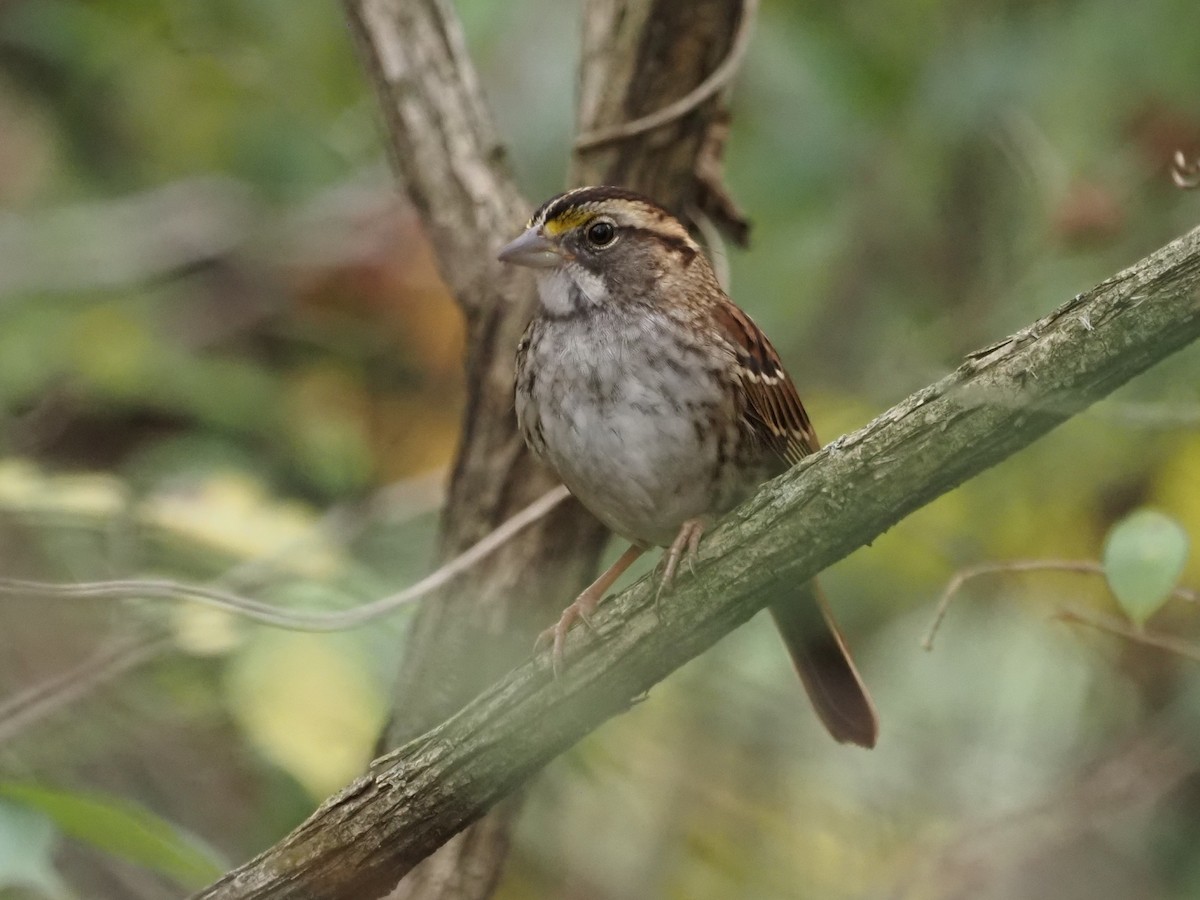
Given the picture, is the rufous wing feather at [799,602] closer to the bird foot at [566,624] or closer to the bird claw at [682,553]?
the bird claw at [682,553]

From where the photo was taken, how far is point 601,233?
3.07 m

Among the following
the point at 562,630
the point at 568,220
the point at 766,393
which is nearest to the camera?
the point at 562,630

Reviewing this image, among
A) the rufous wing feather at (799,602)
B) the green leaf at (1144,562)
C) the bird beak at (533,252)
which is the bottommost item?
the green leaf at (1144,562)

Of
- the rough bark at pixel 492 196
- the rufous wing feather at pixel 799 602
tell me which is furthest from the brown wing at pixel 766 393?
the rough bark at pixel 492 196

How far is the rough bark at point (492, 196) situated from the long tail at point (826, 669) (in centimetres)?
46

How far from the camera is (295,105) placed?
512cm

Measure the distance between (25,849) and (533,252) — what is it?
1437 mm

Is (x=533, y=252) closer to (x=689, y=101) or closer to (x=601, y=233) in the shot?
(x=601, y=233)

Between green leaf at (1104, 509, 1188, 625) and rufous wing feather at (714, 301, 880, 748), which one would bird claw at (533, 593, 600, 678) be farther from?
green leaf at (1104, 509, 1188, 625)

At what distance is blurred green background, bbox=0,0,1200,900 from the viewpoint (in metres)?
4.16

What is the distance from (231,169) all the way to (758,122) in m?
1.84

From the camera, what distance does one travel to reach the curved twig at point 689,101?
3264 millimetres

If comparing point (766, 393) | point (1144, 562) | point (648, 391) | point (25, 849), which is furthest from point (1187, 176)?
point (25, 849)

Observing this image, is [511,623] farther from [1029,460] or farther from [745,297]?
[1029,460]
